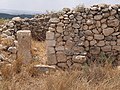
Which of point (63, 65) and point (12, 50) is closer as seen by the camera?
point (63, 65)

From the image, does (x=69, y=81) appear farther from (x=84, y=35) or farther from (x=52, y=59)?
(x=84, y=35)

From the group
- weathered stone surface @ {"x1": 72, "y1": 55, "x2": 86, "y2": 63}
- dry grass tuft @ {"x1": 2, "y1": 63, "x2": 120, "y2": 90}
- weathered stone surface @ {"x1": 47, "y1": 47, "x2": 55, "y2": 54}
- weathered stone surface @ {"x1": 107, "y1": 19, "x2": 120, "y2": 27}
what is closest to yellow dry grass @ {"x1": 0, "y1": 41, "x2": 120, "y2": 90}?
dry grass tuft @ {"x1": 2, "y1": 63, "x2": 120, "y2": 90}

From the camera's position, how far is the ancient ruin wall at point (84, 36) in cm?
882

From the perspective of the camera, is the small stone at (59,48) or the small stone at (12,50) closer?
the small stone at (59,48)

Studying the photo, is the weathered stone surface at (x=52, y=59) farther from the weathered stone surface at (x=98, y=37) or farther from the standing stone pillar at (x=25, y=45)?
the weathered stone surface at (x=98, y=37)

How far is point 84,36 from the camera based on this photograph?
8.89 m

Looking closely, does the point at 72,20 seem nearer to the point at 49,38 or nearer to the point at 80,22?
the point at 80,22

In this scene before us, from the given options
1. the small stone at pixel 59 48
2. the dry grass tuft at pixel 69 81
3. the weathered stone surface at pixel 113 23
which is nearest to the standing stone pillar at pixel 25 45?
the small stone at pixel 59 48

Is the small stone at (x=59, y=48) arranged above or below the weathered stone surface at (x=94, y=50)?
above

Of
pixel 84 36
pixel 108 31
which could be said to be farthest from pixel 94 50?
pixel 108 31

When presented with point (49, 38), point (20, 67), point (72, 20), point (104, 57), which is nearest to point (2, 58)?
point (20, 67)

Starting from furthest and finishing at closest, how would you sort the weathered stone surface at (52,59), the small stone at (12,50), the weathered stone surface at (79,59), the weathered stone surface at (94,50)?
the small stone at (12,50)
the weathered stone surface at (94,50)
the weathered stone surface at (52,59)
the weathered stone surface at (79,59)

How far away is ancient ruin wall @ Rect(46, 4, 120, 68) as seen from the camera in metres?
8.82

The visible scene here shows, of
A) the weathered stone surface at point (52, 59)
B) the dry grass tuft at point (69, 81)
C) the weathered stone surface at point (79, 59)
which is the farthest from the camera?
the weathered stone surface at point (52, 59)
